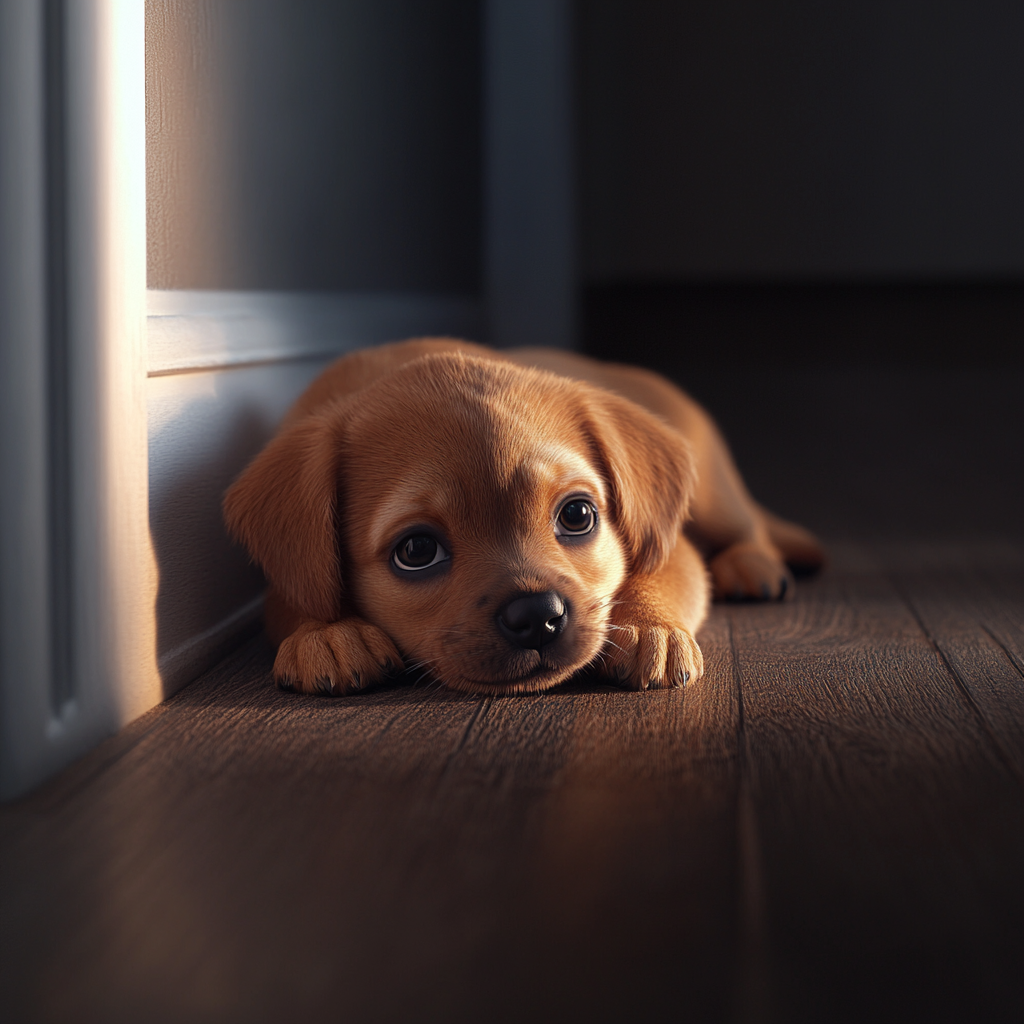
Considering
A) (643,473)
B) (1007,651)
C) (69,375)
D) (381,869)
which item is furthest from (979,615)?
(69,375)

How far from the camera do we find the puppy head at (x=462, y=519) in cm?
177

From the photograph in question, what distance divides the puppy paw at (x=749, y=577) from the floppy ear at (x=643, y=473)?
0.55m

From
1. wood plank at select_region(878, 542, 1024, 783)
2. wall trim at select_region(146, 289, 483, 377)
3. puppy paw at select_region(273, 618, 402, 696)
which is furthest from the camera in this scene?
wall trim at select_region(146, 289, 483, 377)

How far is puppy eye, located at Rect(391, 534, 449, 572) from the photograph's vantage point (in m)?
1.85

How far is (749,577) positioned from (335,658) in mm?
1213

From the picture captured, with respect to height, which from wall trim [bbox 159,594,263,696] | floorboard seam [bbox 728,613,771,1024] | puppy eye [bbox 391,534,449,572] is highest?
puppy eye [bbox 391,534,449,572]

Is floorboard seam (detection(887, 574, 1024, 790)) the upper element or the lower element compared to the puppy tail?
lower

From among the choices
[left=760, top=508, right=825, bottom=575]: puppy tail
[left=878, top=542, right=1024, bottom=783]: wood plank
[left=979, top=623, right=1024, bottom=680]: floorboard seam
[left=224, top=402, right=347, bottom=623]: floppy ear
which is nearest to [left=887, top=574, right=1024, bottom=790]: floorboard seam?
[left=878, top=542, right=1024, bottom=783]: wood plank

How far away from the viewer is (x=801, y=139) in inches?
214

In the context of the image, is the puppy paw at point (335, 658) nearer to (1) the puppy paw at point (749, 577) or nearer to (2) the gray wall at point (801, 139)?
(1) the puppy paw at point (749, 577)

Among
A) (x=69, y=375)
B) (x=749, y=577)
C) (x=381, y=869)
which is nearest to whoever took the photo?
(x=381, y=869)

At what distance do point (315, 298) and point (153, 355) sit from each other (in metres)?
1.14

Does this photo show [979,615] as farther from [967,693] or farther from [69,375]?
[69,375]

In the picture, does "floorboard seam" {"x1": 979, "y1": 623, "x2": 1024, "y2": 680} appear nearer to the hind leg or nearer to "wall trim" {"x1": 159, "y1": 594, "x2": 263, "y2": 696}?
the hind leg
